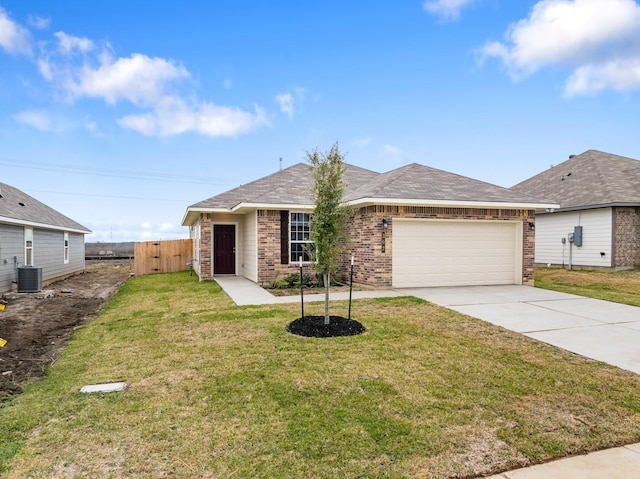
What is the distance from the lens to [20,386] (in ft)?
14.9

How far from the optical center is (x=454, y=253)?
12.2 m

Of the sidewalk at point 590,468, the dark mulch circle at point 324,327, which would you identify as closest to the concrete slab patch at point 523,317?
the dark mulch circle at point 324,327

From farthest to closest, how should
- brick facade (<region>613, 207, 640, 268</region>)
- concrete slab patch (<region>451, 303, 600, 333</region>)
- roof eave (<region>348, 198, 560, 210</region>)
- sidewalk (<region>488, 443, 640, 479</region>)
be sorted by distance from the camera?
brick facade (<region>613, 207, 640, 268</region>)
roof eave (<region>348, 198, 560, 210</region>)
concrete slab patch (<region>451, 303, 600, 333</region>)
sidewalk (<region>488, 443, 640, 479</region>)

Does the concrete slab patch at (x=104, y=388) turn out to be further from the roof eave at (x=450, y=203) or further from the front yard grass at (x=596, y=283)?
the front yard grass at (x=596, y=283)

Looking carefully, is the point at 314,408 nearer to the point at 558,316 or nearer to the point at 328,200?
the point at 328,200

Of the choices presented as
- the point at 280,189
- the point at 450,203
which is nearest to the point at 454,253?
the point at 450,203

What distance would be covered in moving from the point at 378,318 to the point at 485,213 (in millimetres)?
6578

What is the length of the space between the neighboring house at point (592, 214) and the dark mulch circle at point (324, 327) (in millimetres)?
12726

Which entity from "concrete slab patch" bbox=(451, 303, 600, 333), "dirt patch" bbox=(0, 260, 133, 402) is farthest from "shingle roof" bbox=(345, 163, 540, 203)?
"dirt patch" bbox=(0, 260, 133, 402)

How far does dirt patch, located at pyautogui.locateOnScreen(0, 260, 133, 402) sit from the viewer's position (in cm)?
509

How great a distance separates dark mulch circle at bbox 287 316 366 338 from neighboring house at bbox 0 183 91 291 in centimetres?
1083

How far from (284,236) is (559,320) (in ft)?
26.8

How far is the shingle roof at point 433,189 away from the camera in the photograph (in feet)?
38.2

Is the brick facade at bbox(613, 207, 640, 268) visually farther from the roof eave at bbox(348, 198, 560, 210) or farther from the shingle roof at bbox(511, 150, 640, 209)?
the roof eave at bbox(348, 198, 560, 210)
